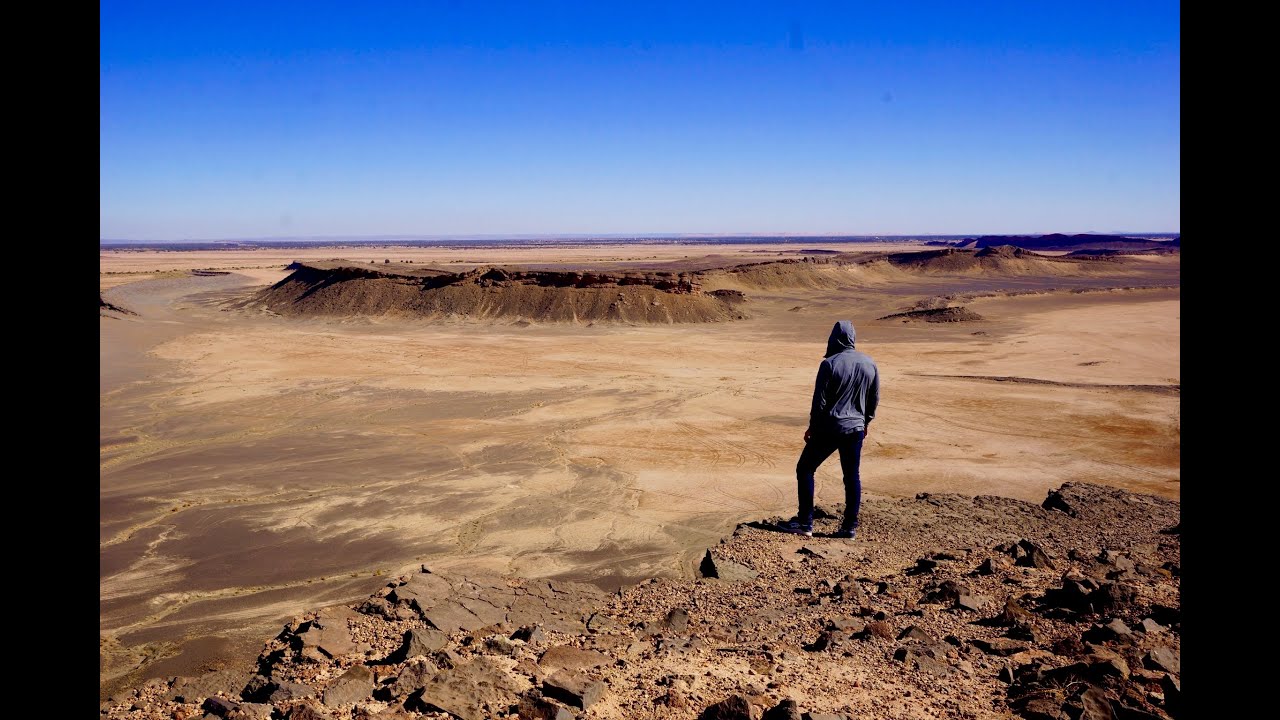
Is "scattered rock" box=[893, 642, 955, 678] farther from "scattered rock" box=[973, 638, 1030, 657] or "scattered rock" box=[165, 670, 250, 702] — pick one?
"scattered rock" box=[165, 670, 250, 702]

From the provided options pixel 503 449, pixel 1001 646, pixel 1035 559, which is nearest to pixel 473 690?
pixel 1001 646

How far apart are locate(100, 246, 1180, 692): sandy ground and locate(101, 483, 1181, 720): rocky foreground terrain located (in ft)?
5.67

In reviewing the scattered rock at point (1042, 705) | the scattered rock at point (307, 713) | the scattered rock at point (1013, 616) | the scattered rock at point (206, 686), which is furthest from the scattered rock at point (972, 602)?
the scattered rock at point (206, 686)

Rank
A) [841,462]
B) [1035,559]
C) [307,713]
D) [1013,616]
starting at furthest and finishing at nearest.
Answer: [841,462]
[1035,559]
[1013,616]
[307,713]

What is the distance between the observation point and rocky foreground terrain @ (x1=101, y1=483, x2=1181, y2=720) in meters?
4.51

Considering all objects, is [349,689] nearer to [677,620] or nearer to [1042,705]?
[677,620]

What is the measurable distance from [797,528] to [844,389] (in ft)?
5.38

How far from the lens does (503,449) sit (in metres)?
15.7

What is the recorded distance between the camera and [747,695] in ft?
14.9

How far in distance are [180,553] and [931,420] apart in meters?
15.1

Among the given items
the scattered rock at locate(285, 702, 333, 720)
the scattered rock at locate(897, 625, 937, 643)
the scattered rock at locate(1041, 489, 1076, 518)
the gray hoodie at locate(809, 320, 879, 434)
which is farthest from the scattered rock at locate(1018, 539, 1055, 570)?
the scattered rock at locate(285, 702, 333, 720)

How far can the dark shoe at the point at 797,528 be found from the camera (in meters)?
8.46
